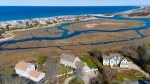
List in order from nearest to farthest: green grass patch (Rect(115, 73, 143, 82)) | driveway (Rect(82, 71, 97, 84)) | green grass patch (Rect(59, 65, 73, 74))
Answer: driveway (Rect(82, 71, 97, 84)) → green grass patch (Rect(115, 73, 143, 82)) → green grass patch (Rect(59, 65, 73, 74))

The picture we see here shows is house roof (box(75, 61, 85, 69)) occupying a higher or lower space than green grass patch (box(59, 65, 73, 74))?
higher

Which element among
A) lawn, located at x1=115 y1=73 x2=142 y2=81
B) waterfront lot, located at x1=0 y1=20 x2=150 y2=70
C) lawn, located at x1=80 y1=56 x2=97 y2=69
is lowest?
waterfront lot, located at x1=0 y1=20 x2=150 y2=70

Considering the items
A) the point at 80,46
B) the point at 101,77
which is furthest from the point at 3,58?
the point at 101,77

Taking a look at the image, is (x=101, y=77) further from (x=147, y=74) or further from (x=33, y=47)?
(x=33, y=47)

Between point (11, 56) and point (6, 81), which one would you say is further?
point (11, 56)

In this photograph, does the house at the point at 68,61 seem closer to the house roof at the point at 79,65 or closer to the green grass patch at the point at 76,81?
the house roof at the point at 79,65

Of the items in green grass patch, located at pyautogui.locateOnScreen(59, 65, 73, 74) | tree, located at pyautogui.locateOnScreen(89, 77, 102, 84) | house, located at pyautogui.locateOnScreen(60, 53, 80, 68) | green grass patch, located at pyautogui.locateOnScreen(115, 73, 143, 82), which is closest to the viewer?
tree, located at pyautogui.locateOnScreen(89, 77, 102, 84)

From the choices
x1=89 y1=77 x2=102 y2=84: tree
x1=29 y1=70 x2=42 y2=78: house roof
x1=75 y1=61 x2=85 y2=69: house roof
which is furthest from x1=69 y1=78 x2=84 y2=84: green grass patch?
x1=29 y1=70 x2=42 y2=78: house roof

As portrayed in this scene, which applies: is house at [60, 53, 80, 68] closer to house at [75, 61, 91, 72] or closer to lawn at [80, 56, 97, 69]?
house at [75, 61, 91, 72]

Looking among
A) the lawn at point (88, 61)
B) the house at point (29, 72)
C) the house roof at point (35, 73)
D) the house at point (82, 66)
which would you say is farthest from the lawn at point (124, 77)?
the house roof at point (35, 73)
